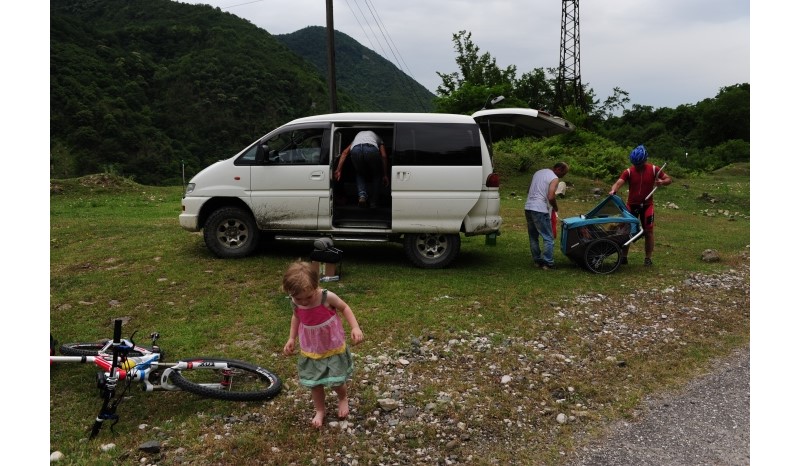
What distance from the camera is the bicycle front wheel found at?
4.28 meters

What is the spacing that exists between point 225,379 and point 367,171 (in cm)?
445

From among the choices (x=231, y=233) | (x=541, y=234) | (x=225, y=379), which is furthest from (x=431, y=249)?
(x=225, y=379)

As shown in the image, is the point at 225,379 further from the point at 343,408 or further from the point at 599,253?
the point at 599,253

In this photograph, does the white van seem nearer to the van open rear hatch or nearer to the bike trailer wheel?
the van open rear hatch

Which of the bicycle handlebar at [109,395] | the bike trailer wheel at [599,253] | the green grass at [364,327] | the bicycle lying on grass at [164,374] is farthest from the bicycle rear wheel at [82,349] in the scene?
the bike trailer wheel at [599,253]

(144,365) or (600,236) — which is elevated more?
(600,236)

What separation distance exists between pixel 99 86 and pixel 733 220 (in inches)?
1726

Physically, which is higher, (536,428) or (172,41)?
(172,41)

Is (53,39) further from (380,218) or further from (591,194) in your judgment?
(380,218)

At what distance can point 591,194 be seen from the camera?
757 inches

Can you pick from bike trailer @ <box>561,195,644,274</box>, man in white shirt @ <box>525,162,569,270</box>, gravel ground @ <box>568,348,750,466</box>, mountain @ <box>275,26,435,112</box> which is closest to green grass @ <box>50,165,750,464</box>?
gravel ground @ <box>568,348,750,466</box>

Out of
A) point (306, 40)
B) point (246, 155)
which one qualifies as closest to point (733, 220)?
point (246, 155)

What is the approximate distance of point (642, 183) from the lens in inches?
331

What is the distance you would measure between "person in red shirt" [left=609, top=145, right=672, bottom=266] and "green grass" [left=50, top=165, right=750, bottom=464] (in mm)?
894
